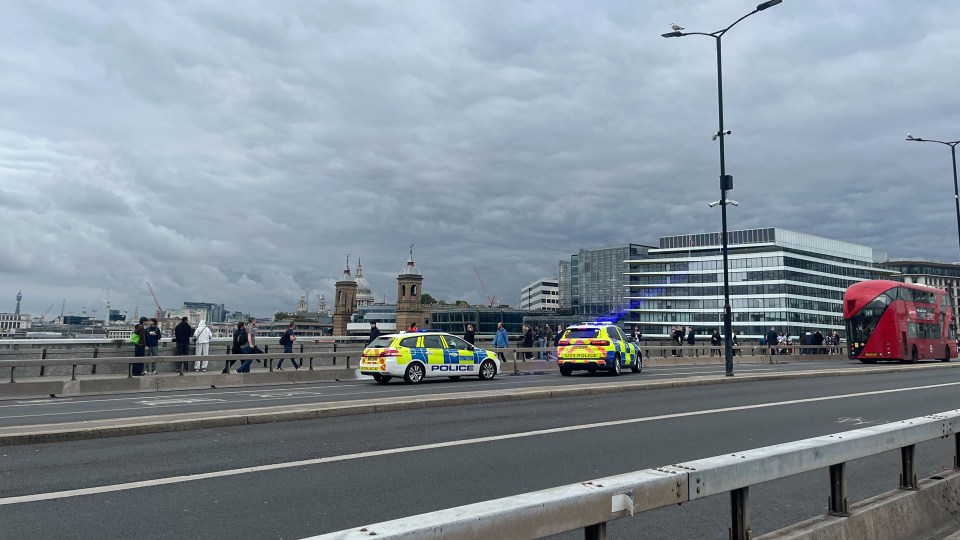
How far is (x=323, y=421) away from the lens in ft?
36.0

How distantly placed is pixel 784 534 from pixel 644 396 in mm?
11124

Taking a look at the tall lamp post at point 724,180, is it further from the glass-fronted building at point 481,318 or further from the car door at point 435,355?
the glass-fronted building at point 481,318

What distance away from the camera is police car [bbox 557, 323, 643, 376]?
2389 cm

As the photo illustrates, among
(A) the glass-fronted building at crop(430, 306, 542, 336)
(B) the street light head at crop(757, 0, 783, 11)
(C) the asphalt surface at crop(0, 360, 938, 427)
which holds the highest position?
(B) the street light head at crop(757, 0, 783, 11)

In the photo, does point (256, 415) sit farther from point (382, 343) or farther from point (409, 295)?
point (409, 295)

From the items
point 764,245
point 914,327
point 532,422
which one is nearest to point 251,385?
point 532,422

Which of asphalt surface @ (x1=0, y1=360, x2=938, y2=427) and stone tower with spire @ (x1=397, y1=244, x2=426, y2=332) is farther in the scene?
stone tower with spire @ (x1=397, y1=244, x2=426, y2=332)

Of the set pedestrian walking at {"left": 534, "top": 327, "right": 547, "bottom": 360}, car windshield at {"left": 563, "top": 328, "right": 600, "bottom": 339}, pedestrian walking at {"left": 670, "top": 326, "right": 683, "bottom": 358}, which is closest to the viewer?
car windshield at {"left": 563, "top": 328, "right": 600, "bottom": 339}

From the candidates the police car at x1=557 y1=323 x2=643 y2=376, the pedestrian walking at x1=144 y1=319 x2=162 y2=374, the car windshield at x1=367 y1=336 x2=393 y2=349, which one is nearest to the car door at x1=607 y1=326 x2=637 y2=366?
the police car at x1=557 y1=323 x2=643 y2=376

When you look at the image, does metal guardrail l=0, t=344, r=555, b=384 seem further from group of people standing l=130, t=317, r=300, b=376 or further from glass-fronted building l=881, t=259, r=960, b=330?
glass-fronted building l=881, t=259, r=960, b=330

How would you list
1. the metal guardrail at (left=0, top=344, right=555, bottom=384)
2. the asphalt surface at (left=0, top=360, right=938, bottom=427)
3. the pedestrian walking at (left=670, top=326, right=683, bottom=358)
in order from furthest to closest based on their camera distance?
the pedestrian walking at (left=670, top=326, right=683, bottom=358) < the metal guardrail at (left=0, top=344, right=555, bottom=384) < the asphalt surface at (left=0, top=360, right=938, bottom=427)

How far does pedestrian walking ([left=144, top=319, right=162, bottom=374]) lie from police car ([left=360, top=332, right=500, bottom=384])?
21.7 ft

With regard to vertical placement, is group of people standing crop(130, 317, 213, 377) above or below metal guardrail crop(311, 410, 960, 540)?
above

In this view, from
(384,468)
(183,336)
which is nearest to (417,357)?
(183,336)
